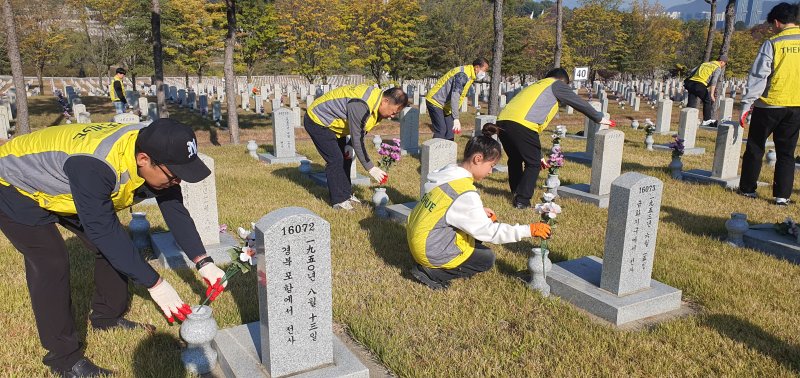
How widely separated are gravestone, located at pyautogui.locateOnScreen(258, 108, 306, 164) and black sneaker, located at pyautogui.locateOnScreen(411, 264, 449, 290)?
7156mm

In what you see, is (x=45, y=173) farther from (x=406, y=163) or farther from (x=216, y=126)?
(x=216, y=126)

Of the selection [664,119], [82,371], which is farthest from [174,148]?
[664,119]

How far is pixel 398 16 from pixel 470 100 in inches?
347

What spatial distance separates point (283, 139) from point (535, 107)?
6.08 meters

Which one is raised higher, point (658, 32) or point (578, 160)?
point (658, 32)

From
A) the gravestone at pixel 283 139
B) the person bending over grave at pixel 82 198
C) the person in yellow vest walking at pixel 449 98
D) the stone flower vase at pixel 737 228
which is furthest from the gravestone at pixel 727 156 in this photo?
the person bending over grave at pixel 82 198

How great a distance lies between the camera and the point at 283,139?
460 inches

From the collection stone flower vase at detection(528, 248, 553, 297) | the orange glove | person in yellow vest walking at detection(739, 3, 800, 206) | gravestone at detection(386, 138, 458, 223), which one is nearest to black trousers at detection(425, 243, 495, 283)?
stone flower vase at detection(528, 248, 553, 297)

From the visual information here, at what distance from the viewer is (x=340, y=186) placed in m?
7.70

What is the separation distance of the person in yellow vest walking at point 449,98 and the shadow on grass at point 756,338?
23.0ft

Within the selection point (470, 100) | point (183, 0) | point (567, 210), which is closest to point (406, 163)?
point (567, 210)

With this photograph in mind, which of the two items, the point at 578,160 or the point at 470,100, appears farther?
the point at 470,100

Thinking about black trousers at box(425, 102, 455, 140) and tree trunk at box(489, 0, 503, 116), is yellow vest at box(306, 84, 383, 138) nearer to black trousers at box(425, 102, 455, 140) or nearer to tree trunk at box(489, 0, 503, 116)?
black trousers at box(425, 102, 455, 140)

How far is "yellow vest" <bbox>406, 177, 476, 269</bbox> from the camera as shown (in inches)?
175
